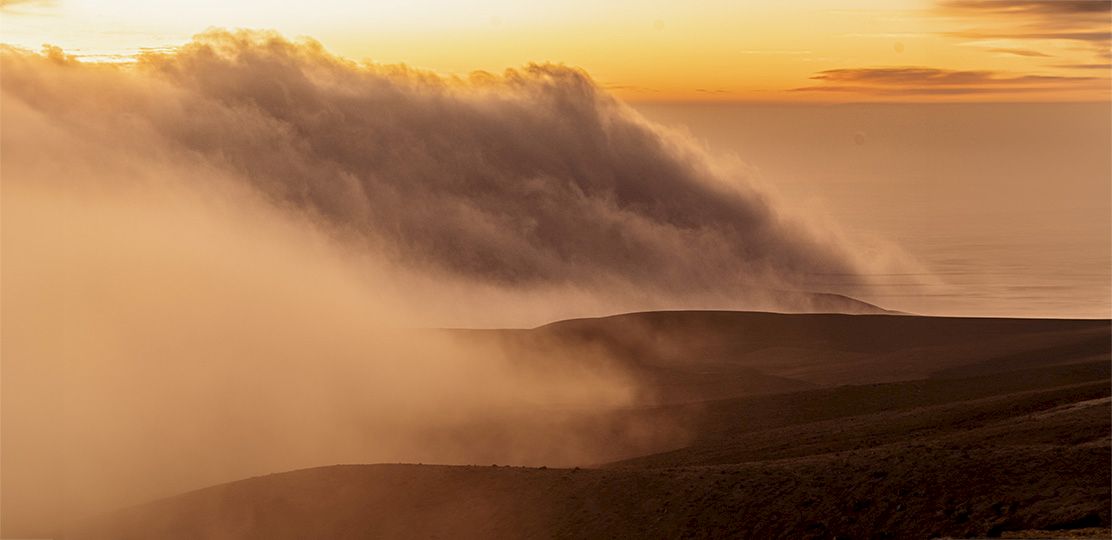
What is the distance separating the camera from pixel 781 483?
16.9 m

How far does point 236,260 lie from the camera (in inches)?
2699

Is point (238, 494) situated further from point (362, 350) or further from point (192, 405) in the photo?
point (362, 350)

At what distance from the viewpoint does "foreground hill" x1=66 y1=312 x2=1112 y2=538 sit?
50.7 feet

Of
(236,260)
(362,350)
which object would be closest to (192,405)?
(362,350)

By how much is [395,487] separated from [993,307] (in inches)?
1886

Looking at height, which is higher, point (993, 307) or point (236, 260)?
point (236, 260)

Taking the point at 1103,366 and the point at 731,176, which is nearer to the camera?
the point at 1103,366

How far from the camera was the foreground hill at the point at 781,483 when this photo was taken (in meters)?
15.4

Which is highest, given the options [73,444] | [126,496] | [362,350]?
[362,350]

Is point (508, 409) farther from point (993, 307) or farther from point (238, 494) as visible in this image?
point (993, 307)

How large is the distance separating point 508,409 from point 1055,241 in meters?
78.4

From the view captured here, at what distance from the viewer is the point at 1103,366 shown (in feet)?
92.0

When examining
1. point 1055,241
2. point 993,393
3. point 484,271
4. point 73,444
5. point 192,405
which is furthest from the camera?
point 1055,241

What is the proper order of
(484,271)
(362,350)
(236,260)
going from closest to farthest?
(362,350), (236,260), (484,271)
